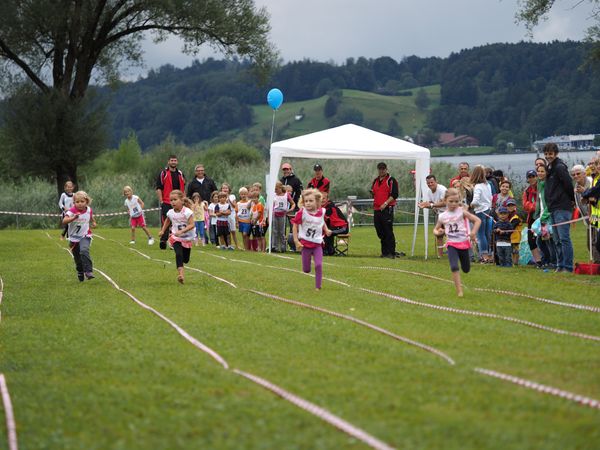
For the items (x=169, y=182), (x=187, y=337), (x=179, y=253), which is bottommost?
(x=187, y=337)

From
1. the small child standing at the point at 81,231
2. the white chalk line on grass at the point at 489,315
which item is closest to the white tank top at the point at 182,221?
the small child standing at the point at 81,231

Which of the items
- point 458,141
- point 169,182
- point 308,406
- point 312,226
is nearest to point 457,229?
point 312,226

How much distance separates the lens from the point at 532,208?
21.0 meters

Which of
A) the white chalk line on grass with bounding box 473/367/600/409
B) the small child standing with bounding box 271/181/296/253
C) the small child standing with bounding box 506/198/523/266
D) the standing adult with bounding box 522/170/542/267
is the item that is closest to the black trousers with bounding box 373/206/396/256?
the small child standing with bounding box 271/181/296/253

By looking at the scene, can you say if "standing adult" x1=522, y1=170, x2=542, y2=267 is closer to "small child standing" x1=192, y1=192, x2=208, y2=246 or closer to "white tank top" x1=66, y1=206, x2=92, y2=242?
"white tank top" x1=66, y1=206, x2=92, y2=242

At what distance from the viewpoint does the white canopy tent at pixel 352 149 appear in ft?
83.2

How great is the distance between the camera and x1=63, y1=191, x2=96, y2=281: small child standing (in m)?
18.0

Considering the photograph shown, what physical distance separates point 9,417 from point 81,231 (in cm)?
1071

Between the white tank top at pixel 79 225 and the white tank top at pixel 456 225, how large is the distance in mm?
6340

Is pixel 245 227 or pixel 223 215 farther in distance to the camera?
pixel 223 215

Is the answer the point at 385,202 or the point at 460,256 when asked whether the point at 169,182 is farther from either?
the point at 460,256

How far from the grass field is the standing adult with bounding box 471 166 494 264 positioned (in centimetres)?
428

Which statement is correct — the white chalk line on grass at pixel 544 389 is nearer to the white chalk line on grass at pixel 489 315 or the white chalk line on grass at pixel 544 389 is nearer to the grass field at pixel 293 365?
the grass field at pixel 293 365

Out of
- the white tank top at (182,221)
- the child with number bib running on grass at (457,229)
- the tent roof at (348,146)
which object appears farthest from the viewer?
the tent roof at (348,146)
